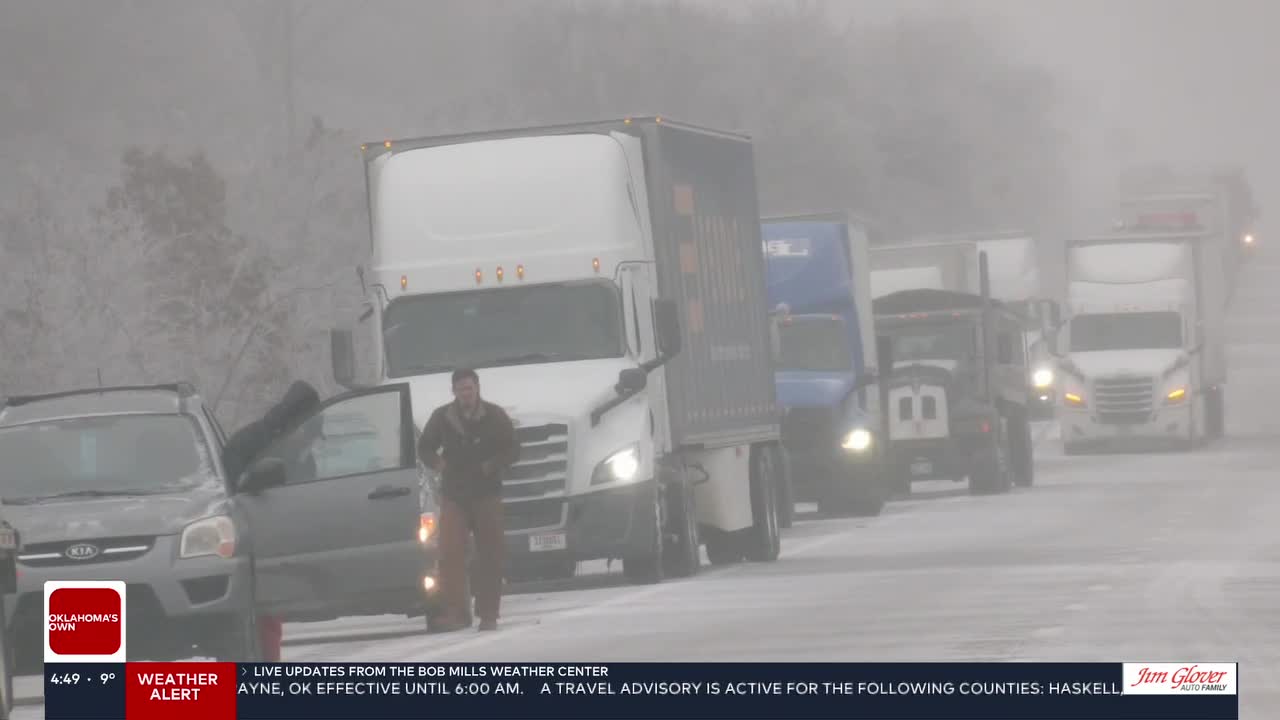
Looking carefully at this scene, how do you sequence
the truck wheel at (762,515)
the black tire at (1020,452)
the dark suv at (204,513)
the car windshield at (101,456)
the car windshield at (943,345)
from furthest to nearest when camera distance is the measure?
the black tire at (1020,452) < the car windshield at (943,345) < the truck wheel at (762,515) < the car windshield at (101,456) < the dark suv at (204,513)

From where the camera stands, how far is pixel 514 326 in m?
24.2

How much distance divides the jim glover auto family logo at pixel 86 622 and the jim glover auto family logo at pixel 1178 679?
327 cm

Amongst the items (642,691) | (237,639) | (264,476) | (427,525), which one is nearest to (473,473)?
(427,525)

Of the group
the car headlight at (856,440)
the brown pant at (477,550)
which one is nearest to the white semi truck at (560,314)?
the brown pant at (477,550)

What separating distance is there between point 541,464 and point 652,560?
1.29 meters

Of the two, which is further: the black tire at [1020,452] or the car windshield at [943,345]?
the black tire at [1020,452]

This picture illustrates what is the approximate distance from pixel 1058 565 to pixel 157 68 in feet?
330

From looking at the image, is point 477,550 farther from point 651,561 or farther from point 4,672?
point 4,672

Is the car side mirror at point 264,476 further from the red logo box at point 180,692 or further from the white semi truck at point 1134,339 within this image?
the white semi truck at point 1134,339

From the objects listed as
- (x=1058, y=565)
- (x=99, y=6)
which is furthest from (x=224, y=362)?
(x=99, y=6)

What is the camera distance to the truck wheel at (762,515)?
27.0m

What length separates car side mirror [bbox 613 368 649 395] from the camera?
23.5m

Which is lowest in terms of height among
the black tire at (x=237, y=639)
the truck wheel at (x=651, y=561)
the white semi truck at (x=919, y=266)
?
the truck wheel at (x=651, y=561)

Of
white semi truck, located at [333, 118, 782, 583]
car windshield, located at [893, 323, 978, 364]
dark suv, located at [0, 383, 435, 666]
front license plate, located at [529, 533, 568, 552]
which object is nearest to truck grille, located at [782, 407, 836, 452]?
car windshield, located at [893, 323, 978, 364]
